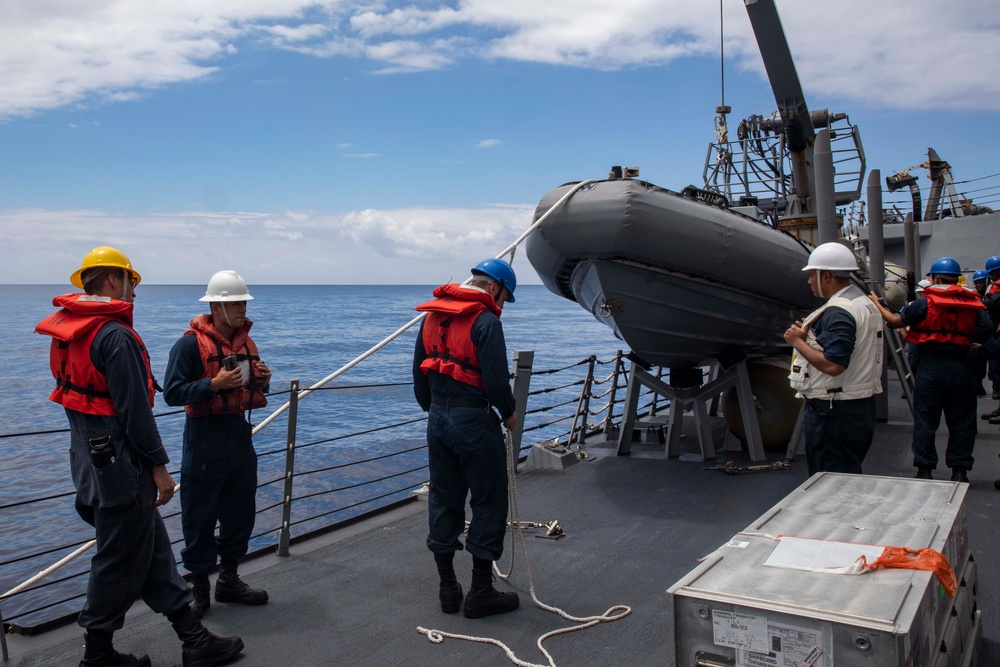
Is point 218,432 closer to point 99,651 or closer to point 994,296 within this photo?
point 99,651

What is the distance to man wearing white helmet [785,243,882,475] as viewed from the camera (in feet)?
11.9

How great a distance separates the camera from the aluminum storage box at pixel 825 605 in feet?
5.73

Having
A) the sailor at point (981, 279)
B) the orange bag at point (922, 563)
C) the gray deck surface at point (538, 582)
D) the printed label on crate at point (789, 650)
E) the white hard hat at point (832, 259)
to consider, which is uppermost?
the white hard hat at point (832, 259)

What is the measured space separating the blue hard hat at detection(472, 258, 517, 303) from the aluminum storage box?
5.32 ft

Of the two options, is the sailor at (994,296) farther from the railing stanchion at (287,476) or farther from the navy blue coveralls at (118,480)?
the navy blue coveralls at (118,480)

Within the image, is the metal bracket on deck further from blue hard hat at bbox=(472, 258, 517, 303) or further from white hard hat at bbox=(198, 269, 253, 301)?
white hard hat at bbox=(198, 269, 253, 301)

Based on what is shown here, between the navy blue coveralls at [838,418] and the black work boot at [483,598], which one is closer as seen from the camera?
the black work boot at [483,598]

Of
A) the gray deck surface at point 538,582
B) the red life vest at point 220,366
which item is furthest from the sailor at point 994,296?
the red life vest at point 220,366

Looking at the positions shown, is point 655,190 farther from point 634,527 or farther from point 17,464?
point 17,464

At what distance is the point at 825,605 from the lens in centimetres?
182

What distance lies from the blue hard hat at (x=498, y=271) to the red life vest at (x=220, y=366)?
1.09 m

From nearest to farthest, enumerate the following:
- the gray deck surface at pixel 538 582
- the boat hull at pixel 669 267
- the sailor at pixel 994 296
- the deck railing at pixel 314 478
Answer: the gray deck surface at pixel 538 582 → the deck railing at pixel 314 478 → the boat hull at pixel 669 267 → the sailor at pixel 994 296

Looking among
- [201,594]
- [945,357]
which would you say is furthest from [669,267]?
Result: [201,594]

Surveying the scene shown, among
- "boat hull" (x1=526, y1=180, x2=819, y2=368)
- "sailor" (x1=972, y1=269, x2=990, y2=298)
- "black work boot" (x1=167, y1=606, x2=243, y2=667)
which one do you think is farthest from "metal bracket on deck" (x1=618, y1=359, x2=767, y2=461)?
"black work boot" (x1=167, y1=606, x2=243, y2=667)
